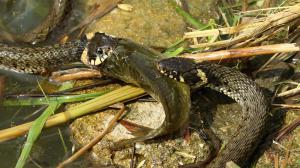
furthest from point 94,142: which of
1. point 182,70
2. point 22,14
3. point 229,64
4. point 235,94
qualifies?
point 22,14

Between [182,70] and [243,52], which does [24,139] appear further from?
[243,52]

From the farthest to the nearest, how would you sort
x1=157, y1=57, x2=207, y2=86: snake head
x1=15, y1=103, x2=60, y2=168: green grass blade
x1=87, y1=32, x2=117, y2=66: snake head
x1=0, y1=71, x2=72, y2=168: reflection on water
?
x1=87, y1=32, x2=117, y2=66: snake head → x1=0, y1=71, x2=72, y2=168: reflection on water → x1=157, y1=57, x2=207, y2=86: snake head → x1=15, y1=103, x2=60, y2=168: green grass blade

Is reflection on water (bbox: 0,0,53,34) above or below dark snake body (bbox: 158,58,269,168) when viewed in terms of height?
above

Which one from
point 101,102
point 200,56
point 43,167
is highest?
point 200,56

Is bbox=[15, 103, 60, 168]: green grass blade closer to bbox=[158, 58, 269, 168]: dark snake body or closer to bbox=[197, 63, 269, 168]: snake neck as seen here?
bbox=[158, 58, 269, 168]: dark snake body

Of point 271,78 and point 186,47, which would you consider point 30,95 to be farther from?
point 271,78

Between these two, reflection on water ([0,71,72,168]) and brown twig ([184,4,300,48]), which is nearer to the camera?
reflection on water ([0,71,72,168])

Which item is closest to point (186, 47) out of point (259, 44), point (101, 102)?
point (259, 44)

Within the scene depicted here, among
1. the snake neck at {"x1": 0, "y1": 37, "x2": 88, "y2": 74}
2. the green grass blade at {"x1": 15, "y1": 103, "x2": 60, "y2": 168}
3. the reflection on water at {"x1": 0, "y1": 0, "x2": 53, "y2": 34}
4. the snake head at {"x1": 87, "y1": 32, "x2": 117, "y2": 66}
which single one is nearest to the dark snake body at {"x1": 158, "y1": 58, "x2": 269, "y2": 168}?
the snake head at {"x1": 87, "y1": 32, "x2": 117, "y2": 66}
